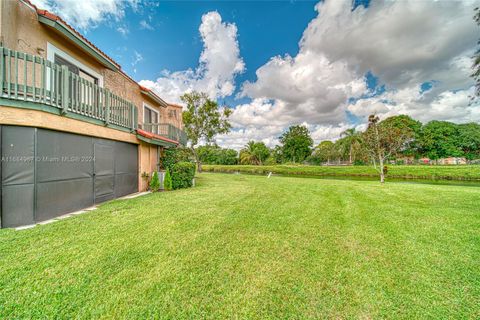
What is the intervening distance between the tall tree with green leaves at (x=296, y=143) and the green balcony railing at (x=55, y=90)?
51079 millimetres

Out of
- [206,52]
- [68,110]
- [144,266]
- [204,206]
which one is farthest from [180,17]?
[144,266]

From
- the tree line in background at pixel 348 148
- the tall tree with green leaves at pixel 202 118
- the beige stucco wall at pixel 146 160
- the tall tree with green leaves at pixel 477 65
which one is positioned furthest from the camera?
the tree line in background at pixel 348 148

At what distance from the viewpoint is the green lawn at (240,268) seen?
1.98 meters

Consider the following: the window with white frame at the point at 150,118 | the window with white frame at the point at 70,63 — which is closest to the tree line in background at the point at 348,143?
the window with white frame at the point at 150,118

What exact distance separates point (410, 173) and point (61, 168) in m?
Result: 36.9

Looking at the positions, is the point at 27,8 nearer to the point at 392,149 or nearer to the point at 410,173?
the point at 392,149

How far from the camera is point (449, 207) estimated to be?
19.7 feet

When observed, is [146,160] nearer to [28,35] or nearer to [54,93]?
[54,93]

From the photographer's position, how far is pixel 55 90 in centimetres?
475

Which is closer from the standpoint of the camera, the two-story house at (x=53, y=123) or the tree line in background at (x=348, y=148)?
the two-story house at (x=53, y=123)

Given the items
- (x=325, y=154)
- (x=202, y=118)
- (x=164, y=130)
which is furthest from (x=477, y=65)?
(x=325, y=154)

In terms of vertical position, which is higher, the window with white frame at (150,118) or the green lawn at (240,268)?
the window with white frame at (150,118)

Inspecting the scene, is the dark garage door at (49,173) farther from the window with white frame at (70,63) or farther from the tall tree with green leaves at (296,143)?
the tall tree with green leaves at (296,143)

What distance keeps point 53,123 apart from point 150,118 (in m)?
7.66
